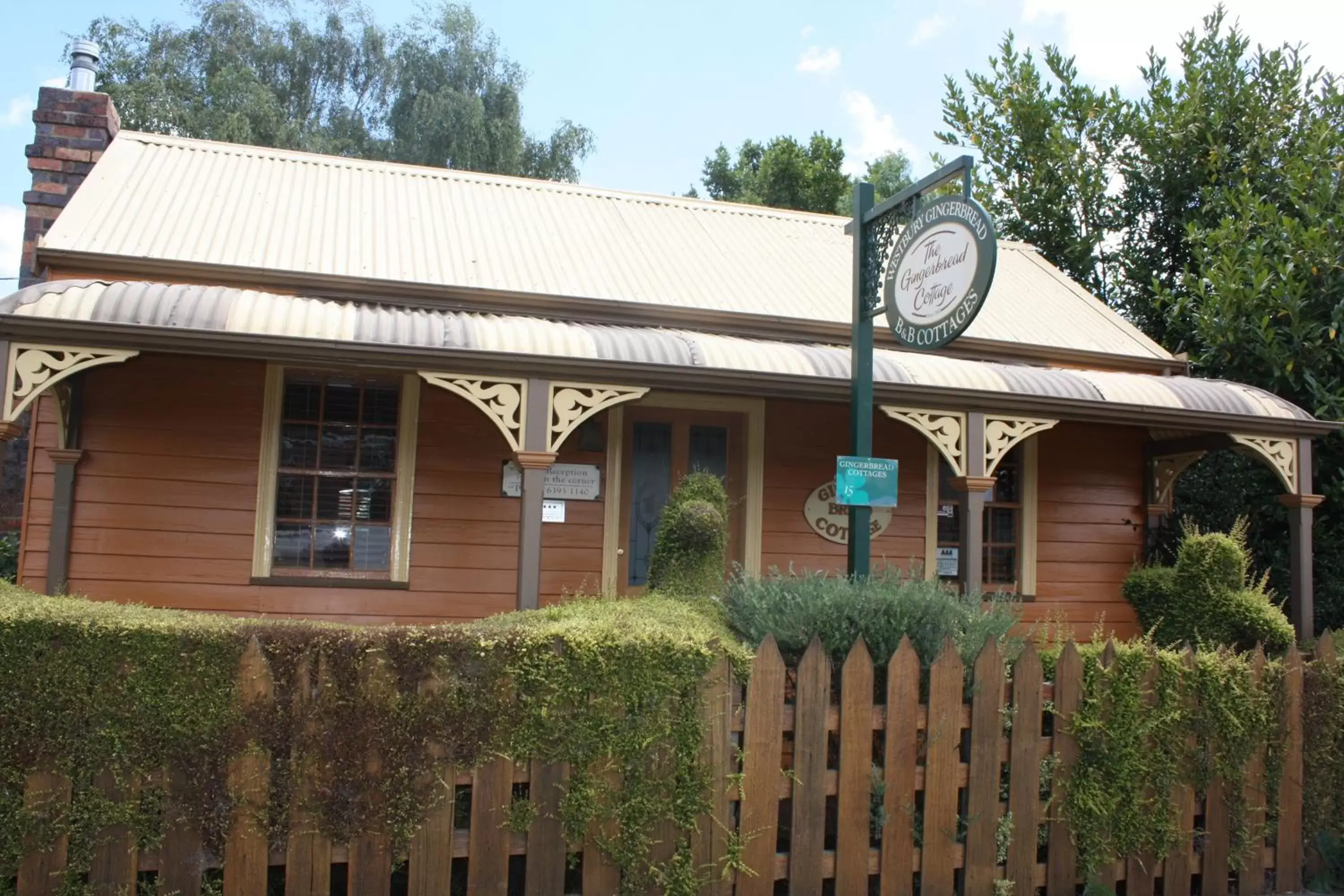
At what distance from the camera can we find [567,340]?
7906mm

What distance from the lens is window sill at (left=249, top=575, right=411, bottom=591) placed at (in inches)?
337

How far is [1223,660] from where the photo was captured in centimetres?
508

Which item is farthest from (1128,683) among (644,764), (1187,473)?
(1187,473)

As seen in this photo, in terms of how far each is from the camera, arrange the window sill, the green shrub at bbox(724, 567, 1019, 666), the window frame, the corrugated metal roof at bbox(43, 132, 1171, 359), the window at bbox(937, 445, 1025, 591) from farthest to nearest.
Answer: the window at bbox(937, 445, 1025, 591) < the window frame < the corrugated metal roof at bbox(43, 132, 1171, 359) < the window sill < the green shrub at bbox(724, 567, 1019, 666)

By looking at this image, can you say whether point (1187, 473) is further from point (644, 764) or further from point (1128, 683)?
point (644, 764)

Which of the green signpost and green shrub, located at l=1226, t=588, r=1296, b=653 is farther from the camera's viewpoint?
green shrub, located at l=1226, t=588, r=1296, b=653

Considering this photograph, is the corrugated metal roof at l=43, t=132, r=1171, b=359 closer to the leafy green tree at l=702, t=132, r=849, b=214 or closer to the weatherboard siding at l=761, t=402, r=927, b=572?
the weatherboard siding at l=761, t=402, r=927, b=572

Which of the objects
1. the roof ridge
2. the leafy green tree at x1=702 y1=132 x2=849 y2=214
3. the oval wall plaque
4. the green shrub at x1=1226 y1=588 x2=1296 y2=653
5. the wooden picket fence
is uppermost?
the leafy green tree at x1=702 y1=132 x2=849 y2=214

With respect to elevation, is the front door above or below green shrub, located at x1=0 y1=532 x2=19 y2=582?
above

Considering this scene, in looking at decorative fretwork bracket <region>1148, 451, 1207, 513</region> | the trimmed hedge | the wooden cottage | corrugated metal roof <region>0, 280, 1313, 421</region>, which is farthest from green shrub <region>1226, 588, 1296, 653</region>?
the trimmed hedge

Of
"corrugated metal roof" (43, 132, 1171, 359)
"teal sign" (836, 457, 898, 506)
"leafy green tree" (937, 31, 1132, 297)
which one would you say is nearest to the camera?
"teal sign" (836, 457, 898, 506)

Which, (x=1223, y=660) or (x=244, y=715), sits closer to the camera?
(x=244, y=715)

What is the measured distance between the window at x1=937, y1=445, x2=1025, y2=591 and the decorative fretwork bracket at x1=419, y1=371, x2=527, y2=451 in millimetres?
4699

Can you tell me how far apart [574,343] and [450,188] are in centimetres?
512
